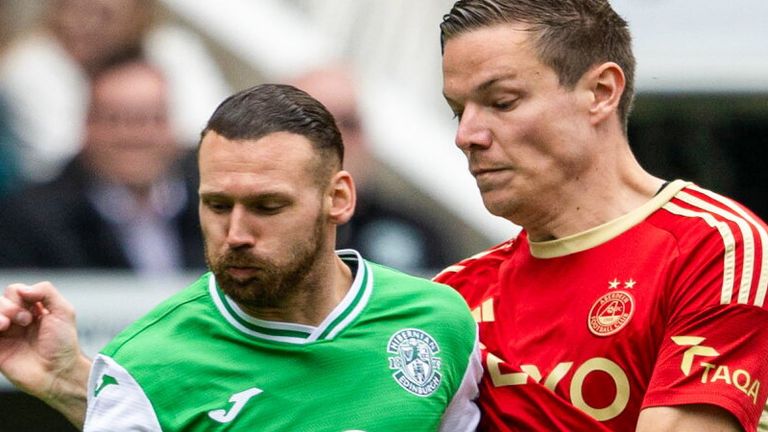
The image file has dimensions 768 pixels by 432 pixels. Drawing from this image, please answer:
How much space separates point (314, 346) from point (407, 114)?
285 inches

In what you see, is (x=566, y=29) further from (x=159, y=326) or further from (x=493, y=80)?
(x=159, y=326)

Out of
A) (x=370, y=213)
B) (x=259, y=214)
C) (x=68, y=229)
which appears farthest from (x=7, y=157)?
(x=259, y=214)

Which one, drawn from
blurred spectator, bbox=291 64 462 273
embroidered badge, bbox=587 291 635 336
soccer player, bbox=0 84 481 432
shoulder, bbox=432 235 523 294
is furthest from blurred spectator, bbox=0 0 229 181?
embroidered badge, bbox=587 291 635 336

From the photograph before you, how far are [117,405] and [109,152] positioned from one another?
5.75 meters

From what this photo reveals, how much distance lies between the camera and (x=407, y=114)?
36.4 feet

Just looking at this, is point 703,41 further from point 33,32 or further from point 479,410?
point 479,410

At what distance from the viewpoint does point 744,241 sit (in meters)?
3.80

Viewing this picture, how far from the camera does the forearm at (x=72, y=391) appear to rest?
→ 4.14 m

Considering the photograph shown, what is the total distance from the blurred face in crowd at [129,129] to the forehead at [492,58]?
5393 mm

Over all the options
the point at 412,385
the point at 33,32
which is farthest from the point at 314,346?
the point at 33,32

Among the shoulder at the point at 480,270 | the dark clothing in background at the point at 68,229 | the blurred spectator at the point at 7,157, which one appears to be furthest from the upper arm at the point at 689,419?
the blurred spectator at the point at 7,157

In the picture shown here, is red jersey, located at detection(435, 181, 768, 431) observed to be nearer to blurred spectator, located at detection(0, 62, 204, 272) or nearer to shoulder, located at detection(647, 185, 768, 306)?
shoulder, located at detection(647, 185, 768, 306)

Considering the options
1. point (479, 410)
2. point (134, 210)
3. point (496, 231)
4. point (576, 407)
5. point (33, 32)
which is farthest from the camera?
point (496, 231)

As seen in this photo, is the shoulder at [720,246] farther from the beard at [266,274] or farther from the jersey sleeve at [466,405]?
the beard at [266,274]
